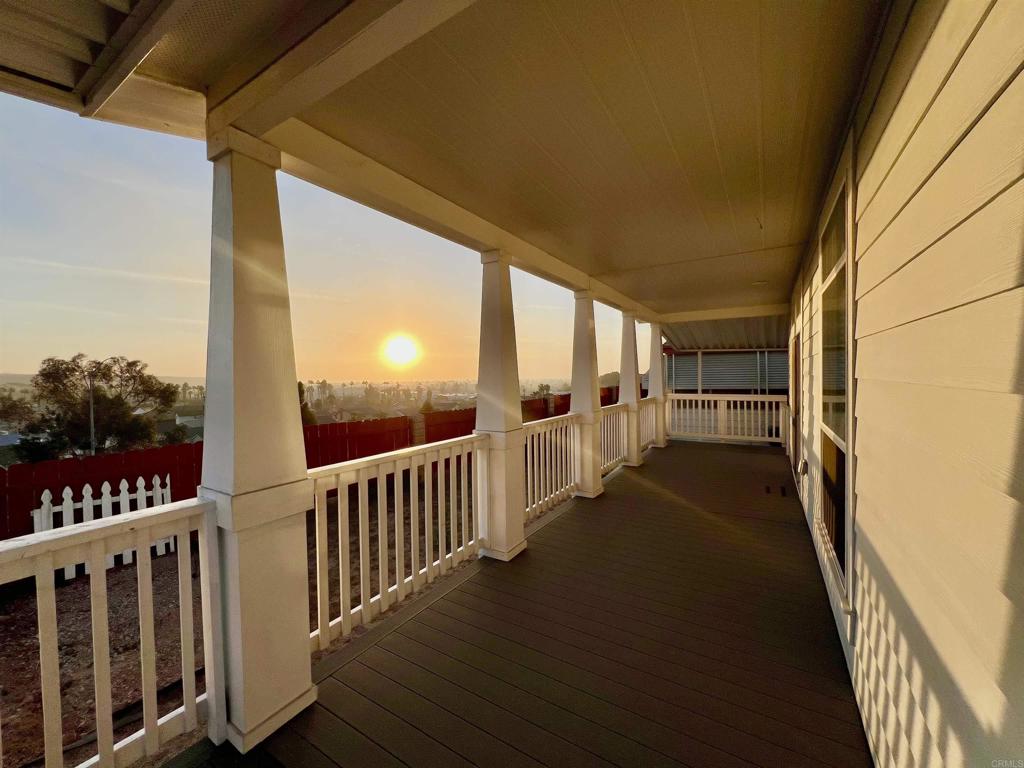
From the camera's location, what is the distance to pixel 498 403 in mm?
3076

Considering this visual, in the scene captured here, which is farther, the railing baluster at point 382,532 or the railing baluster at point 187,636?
the railing baluster at point 382,532

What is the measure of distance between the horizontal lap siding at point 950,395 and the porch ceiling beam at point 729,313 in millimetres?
Result: 5782

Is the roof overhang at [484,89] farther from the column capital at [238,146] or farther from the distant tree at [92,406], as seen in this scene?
the distant tree at [92,406]

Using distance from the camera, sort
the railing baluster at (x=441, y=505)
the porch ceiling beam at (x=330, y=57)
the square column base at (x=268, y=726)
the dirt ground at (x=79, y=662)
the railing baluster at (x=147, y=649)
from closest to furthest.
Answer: the porch ceiling beam at (x=330, y=57) → the railing baluster at (x=147, y=649) → the square column base at (x=268, y=726) → the dirt ground at (x=79, y=662) → the railing baluster at (x=441, y=505)

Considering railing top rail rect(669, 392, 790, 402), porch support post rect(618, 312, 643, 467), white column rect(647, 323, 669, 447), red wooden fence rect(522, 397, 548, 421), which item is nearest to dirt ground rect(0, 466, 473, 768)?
porch support post rect(618, 312, 643, 467)

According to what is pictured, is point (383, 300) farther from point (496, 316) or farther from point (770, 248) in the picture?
point (770, 248)

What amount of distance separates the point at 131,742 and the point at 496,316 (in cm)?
270

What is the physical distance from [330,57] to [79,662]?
3.56m

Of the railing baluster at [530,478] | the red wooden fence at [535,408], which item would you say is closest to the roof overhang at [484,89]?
the railing baluster at [530,478]

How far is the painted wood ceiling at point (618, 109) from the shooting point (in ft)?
4.27

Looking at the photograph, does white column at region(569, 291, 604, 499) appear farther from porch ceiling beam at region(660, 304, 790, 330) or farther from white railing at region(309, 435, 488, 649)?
porch ceiling beam at region(660, 304, 790, 330)

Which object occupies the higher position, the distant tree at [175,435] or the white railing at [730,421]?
the distant tree at [175,435]

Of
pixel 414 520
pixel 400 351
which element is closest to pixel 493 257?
pixel 414 520

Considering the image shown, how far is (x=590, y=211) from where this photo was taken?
2779 millimetres
